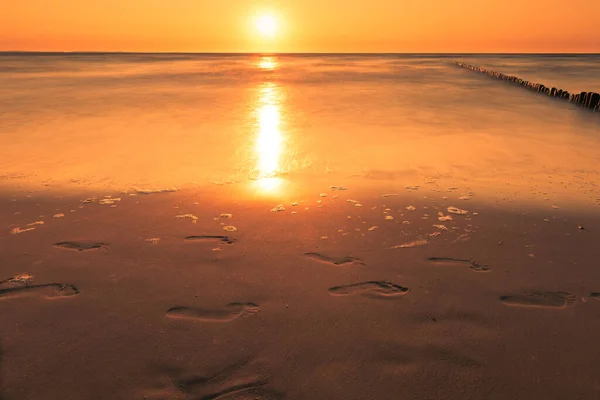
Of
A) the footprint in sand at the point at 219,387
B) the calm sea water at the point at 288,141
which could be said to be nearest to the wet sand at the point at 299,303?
the footprint in sand at the point at 219,387

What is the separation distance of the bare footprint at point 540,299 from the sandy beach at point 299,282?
0.7 inches

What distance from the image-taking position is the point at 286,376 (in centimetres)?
279

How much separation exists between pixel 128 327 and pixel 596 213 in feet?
19.9

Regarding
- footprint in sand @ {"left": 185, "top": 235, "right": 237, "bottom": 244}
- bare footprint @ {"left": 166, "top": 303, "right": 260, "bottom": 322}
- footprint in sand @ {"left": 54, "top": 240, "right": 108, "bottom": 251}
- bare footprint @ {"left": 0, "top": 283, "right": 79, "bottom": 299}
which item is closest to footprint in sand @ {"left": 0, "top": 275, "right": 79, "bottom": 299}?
bare footprint @ {"left": 0, "top": 283, "right": 79, "bottom": 299}

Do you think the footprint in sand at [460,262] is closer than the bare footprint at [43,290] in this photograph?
No

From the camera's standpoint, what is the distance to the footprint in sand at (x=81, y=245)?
4.62m

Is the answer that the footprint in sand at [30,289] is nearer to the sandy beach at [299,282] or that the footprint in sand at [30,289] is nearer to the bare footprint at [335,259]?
the sandy beach at [299,282]

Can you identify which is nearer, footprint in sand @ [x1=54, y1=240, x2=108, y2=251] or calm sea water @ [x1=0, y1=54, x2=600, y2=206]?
footprint in sand @ [x1=54, y1=240, x2=108, y2=251]

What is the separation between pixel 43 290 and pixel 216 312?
165cm

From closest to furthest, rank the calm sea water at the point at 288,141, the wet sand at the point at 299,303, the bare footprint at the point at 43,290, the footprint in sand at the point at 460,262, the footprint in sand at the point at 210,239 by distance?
the wet sand at the point at 299,303 → the bare footprint at the point at 43,290 → the footprint in sand at the point at 460,262 → the footprint in sand at the point at 210,239 → the calm sea water at the point at 288,141

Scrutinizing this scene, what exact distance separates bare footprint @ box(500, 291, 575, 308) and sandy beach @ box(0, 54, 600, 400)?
0.02 metres

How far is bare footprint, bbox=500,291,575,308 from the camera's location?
359 centimetres

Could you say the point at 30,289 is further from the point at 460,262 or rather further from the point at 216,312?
the point at 460,262

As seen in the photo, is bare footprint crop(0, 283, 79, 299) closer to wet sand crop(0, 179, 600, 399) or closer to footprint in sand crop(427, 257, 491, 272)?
wet sand crop(0, 179, 600, 399)
